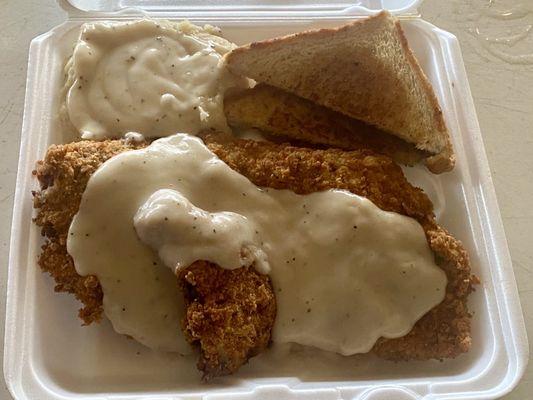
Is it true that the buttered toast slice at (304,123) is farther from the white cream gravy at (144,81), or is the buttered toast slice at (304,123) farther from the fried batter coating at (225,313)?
the fried batter coating at (225,313)

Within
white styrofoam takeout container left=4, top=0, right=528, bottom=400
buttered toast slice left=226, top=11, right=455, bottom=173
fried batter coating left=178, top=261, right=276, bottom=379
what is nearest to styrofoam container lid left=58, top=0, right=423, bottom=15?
white styrofoam takeout container left=4, top=0, right=528, bottom=400

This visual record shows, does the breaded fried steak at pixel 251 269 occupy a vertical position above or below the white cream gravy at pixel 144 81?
below

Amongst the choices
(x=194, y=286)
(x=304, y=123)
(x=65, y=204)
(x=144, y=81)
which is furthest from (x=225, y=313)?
(x=144, y=81)

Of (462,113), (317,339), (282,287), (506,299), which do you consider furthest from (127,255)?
(462,113)

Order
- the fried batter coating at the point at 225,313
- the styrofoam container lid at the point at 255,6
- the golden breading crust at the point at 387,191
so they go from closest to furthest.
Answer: the fried batter coating at the point at 225,313 < the golden breading crust at the point at 387,191 < the styrofoam container lid at the point at 255,6

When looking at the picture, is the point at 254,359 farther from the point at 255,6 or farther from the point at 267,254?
the point at 255,6

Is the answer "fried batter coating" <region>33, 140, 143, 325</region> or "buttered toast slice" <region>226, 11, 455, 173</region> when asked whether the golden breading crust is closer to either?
"buttered toast slice" <region>226, 11, 455, 173</region>

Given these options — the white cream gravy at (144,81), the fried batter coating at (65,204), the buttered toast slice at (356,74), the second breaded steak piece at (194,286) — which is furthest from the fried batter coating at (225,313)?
the buttered toast slice at (356,74)
